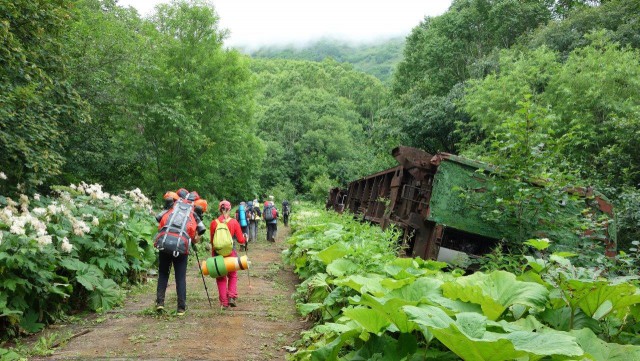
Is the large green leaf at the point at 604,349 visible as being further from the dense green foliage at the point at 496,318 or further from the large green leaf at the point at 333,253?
the large green leaf at the point at 333,253

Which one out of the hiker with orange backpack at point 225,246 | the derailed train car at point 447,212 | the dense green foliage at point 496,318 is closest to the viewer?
the dense green foliage at point 496,318

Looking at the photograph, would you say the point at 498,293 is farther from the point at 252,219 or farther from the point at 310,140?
the point at 310,140

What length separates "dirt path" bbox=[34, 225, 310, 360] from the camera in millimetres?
4286

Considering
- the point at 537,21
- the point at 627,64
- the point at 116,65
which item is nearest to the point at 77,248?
the point at 116,65

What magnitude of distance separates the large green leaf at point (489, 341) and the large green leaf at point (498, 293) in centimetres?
59

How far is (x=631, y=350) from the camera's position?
7.55 ft

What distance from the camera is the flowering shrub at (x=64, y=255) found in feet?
15.9

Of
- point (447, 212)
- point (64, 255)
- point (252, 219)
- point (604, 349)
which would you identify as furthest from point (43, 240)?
point (252, 219)

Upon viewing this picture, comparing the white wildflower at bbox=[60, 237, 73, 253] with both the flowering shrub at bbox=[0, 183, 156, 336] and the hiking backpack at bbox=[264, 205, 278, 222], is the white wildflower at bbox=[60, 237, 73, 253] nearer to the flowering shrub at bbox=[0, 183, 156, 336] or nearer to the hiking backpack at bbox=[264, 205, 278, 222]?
the flowering shrub at bbox=[0, 183, 156, 336]

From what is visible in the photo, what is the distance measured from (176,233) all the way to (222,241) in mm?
839

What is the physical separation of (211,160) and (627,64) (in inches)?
695

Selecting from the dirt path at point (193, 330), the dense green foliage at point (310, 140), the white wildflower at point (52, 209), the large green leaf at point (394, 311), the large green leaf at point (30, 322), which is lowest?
the large green leaf at point (30, 322)

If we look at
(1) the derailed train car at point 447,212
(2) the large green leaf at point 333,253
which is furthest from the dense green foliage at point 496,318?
(1) the derailed train car at point 447,212

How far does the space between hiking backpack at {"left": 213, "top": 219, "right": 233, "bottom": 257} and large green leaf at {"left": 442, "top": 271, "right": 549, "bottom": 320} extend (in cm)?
414
